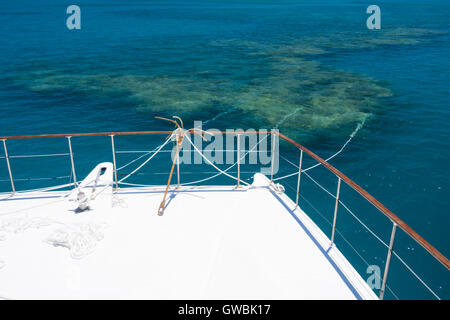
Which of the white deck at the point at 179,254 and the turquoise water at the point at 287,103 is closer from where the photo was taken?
the white deck at the point at 179,254

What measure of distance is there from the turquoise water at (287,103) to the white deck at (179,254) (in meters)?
3.49

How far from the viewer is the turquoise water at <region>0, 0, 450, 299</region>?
31.8 feet

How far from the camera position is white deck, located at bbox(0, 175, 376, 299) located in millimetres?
4043

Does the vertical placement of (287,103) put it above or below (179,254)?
below

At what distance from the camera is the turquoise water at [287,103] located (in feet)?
31.8

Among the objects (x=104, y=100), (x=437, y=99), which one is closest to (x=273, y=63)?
(x=437, y=99)

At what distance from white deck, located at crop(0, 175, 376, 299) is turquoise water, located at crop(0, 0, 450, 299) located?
349cm

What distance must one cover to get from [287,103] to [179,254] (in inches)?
560

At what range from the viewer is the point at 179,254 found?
15.4 feet

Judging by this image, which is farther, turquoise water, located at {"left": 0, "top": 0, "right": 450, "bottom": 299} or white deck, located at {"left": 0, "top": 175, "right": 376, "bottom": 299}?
turquoise water, located at {"left": 0, "top": 0, "right": 450, "bottom": 299}

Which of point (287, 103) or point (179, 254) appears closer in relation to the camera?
point (179, 254)

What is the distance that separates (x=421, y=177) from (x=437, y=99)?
9409 mm
